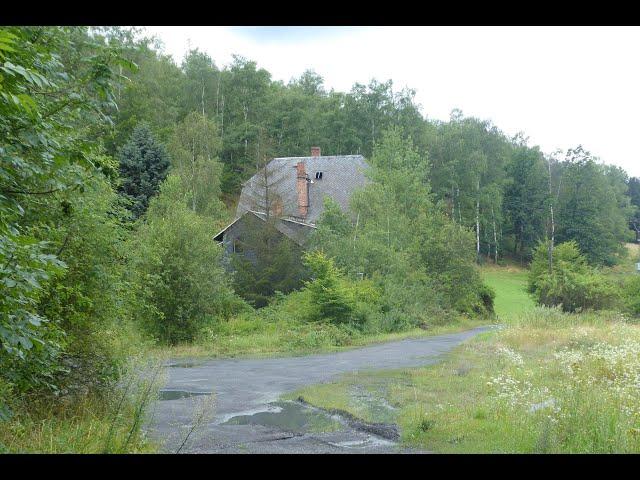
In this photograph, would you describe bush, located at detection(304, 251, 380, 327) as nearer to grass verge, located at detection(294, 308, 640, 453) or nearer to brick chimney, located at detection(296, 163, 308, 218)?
grass verge, located at detection(294, 308, 640, 453)

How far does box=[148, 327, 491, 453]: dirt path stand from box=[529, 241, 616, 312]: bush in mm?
17785

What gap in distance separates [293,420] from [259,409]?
1486 mm

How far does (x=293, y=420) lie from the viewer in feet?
39.6

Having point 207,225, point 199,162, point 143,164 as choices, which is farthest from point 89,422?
point 199,162

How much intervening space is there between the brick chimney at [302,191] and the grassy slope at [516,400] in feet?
103

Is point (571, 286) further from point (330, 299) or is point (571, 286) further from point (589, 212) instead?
point (589, 212)

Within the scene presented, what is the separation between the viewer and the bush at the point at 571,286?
3831 cm

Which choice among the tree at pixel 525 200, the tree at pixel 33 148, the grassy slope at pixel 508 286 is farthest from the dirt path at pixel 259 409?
the tree at pixel 525 200

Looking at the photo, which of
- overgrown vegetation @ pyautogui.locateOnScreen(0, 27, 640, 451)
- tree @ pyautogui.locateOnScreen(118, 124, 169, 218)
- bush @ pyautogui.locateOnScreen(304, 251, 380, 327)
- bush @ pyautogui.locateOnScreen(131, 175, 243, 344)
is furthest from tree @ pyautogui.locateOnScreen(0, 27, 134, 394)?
tree @ pyautogui.locateOnScreen(118, 124, 169, 218)

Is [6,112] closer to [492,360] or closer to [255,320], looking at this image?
[492,360]

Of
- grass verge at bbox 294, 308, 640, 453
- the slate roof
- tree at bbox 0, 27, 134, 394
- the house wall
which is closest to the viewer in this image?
tree at bbox 0, 27, 134, 394

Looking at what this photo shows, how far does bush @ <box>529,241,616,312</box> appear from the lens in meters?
38.3

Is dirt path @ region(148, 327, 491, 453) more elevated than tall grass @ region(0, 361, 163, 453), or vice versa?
tall grass @ region(0, 361, 163, 453)
